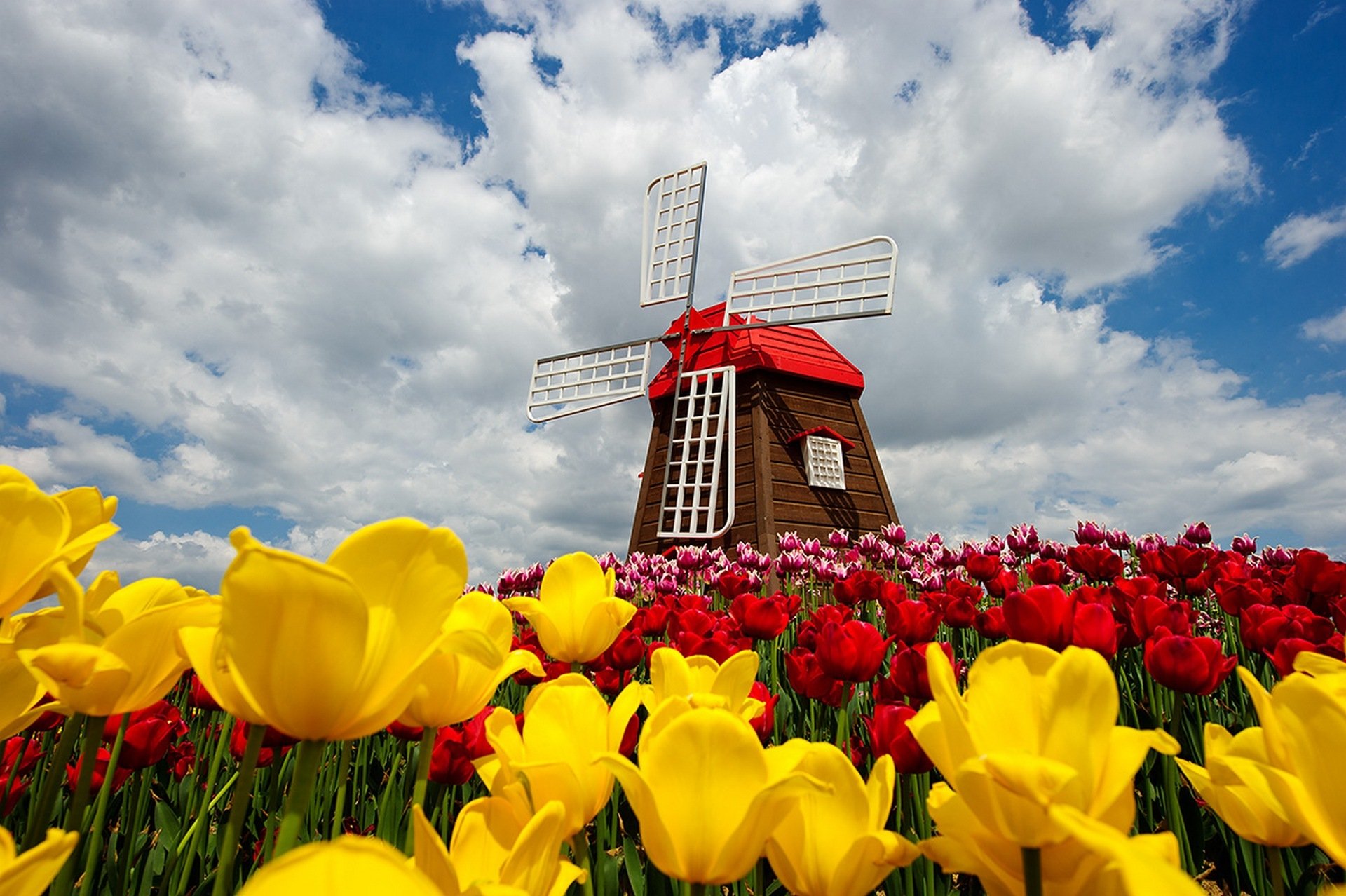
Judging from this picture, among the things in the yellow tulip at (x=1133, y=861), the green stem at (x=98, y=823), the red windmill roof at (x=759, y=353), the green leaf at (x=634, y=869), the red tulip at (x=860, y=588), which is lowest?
A: the green leaf at (x=634, y=869)

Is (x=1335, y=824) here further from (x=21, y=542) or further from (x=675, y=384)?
(x=675, y=384)

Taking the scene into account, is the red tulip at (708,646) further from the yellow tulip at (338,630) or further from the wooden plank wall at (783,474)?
the wooden plank wall at (783,474)

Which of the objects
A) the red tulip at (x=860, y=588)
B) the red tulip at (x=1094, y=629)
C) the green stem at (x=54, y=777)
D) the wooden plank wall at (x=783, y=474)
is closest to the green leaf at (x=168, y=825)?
the green stem at (x=54, y=777)

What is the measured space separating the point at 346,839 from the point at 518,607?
1143 millimetres

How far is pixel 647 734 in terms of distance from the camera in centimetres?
86

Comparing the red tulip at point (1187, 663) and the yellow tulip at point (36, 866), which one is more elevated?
the red tulip at point (1187, 663)

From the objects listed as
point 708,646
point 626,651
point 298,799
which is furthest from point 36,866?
point 626,651

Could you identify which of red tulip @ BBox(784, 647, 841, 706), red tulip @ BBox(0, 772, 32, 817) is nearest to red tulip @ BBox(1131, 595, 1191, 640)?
red tulip @ BBox(784, 647, 841, 706)

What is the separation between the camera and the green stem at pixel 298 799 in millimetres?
676

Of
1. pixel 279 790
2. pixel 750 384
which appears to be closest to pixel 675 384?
pixel 750 384

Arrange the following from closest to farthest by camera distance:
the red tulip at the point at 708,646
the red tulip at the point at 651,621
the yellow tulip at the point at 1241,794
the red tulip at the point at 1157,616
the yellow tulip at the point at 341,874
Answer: the yellow tulip at the point at 341,874, the yellow tulip at the point at 1241,794, the red tulip at the point at 708,646, the red tulip at the point at 1157,616, the red tulip at the point at 651,621

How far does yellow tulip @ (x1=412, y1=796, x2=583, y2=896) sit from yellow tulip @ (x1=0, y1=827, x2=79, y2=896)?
0.25 metres

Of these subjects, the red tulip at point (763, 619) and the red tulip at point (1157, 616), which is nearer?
the red tulip at point (1157, 616)

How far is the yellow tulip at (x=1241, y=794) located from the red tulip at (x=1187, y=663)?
0.80 meters
